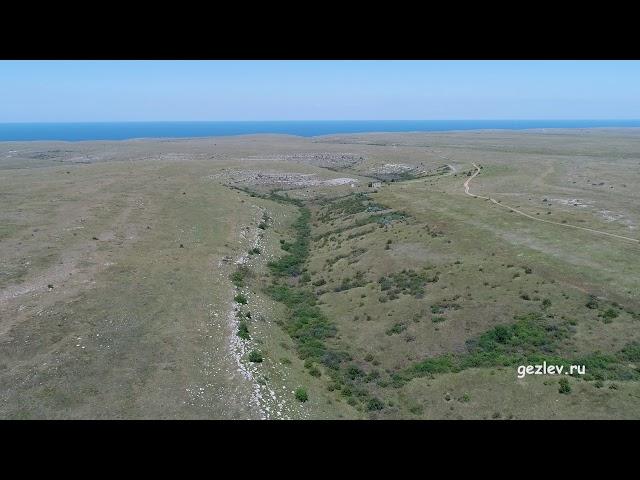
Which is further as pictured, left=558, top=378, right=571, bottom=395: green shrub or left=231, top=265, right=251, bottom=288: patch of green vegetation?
left=231, top=265, right=251, bottom=288: patch of green vegetation

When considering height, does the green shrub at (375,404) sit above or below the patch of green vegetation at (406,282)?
below

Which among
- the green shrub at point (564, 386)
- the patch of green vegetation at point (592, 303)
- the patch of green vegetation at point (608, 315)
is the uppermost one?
the patch of green vegetation at point (592, 303)


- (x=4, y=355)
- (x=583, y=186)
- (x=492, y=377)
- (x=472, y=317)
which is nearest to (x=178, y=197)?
(x=4, y=355)

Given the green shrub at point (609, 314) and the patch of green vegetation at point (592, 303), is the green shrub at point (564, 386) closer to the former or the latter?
the green shrub at point (609, 314)

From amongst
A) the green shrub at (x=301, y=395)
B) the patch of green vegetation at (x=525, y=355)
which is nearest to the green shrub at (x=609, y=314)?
the patch of green vegetation at (x=525, y=355)

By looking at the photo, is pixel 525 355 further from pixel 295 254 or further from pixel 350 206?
pixel 350 206

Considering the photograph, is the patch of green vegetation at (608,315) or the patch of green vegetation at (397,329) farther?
the patch of green vegetation at (397,329)

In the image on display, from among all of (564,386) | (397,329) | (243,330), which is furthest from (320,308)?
(564,386)

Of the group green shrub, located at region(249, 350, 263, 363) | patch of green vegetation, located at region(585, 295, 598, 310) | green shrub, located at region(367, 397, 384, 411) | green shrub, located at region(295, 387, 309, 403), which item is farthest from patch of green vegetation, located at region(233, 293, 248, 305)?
patch of green vegetation, located at region(585, 295, 598, 310)

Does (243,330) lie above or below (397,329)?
above

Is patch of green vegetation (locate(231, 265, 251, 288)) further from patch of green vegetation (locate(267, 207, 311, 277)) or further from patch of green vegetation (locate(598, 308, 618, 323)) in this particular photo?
patch of green vegetation (locate(598, 308, 618, 323))
